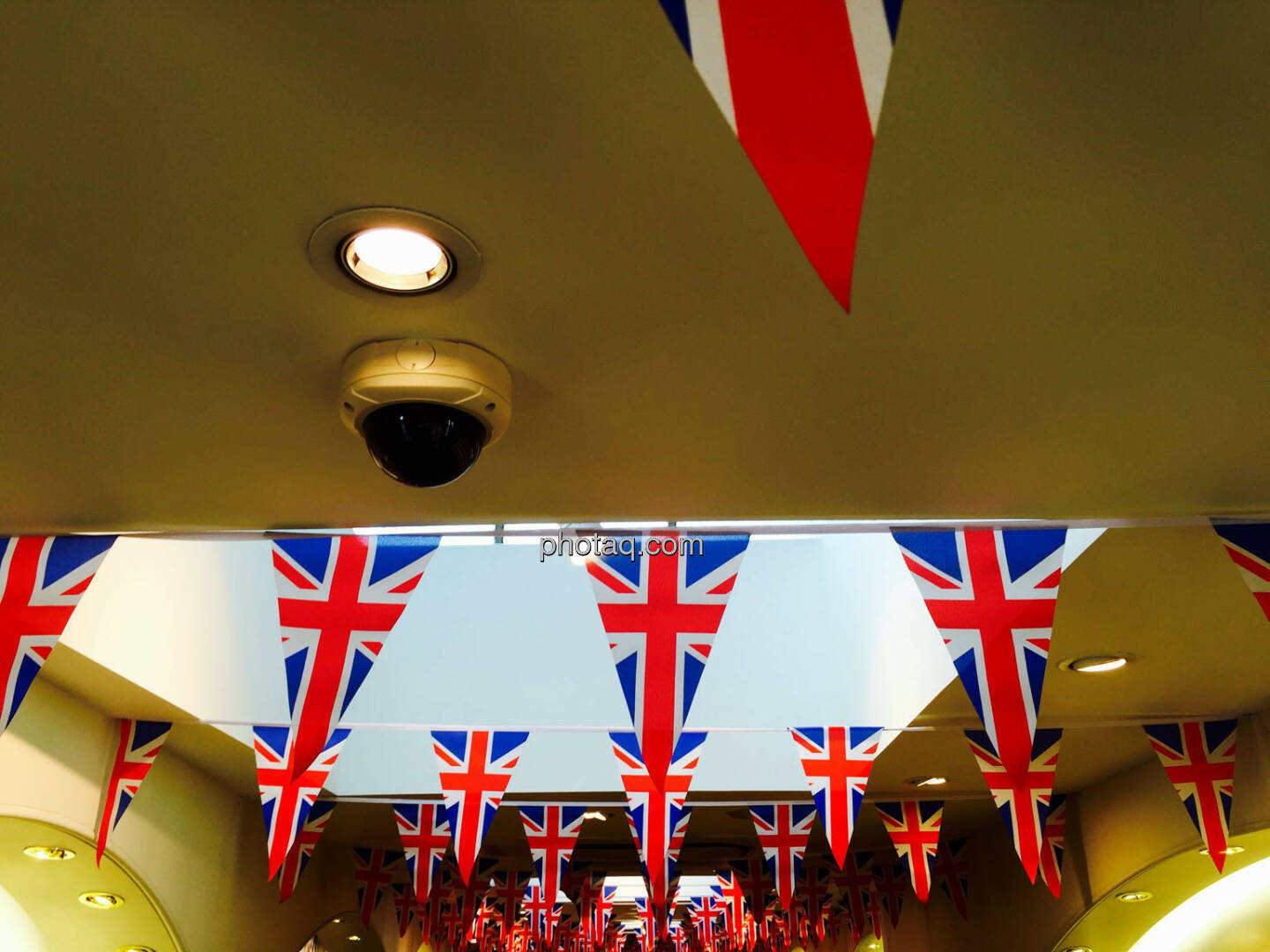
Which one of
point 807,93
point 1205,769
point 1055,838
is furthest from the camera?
point 1055,838

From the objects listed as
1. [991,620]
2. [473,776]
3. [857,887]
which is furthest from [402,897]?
[991,620]

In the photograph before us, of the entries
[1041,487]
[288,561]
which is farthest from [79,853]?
[1041,487]

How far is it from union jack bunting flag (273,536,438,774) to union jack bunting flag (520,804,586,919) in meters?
3.16

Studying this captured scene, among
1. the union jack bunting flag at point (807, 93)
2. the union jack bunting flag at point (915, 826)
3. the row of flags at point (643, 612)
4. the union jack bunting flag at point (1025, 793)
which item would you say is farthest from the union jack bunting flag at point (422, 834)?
the union jack bunting flag at point (807, 93)

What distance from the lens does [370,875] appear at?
838 centimetres

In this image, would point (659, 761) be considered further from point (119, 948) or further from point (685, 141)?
point (119, 948)

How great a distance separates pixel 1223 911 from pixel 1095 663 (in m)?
4.71

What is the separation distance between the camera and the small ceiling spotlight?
5.28 feet

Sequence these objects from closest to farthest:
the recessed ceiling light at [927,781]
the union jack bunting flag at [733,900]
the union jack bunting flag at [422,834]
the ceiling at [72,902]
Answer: the ceiling at [72,902] < the union jack bunting flag at [422,834] < the recessed ceiling light at [927,781] < the union jack bunting flag at [733,900]

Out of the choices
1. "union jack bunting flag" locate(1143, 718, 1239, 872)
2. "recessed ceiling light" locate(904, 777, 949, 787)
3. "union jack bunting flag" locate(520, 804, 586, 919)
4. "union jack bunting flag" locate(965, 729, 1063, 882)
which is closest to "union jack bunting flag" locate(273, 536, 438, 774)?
"union jack bunting flag" locate(965, 729, 1063, 882)

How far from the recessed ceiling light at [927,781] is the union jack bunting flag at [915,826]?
135 millimetres

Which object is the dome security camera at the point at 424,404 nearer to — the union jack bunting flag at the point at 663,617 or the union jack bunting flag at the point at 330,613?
the union jack bunting flag at the point at 663,617

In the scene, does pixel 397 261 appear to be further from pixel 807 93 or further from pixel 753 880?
pixel 753 880

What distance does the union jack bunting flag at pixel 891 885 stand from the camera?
9.00 m
